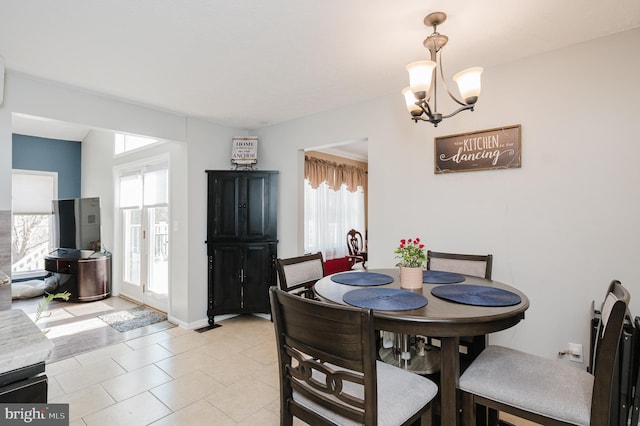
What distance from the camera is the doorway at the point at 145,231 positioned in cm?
441

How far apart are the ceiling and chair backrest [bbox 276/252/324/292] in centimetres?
151

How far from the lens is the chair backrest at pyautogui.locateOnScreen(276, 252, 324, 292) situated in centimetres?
227

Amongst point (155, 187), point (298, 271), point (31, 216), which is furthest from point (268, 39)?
point (31, 216)

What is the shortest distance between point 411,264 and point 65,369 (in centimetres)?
310

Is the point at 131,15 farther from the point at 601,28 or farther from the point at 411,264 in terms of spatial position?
the point at 601,28

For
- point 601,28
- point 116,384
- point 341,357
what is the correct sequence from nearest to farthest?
point 341,357 → point 601,28 → point 116,384

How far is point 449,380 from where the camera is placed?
146 cm

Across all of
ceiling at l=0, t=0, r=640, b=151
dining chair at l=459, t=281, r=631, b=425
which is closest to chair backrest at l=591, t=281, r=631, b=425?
dining chair at l=459, t=281, r=631, b=425

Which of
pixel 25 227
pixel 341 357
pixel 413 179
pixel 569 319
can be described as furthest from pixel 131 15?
pixel 25 227

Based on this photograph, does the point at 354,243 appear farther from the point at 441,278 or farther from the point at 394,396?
the point at 394,396

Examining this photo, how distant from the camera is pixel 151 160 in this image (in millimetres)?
4480

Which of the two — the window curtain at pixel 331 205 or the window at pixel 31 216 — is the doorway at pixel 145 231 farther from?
the window curtain at pixel 331 205

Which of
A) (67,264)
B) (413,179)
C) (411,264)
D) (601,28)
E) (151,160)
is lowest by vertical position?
(67,264)

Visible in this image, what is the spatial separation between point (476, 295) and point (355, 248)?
14.1 feet
